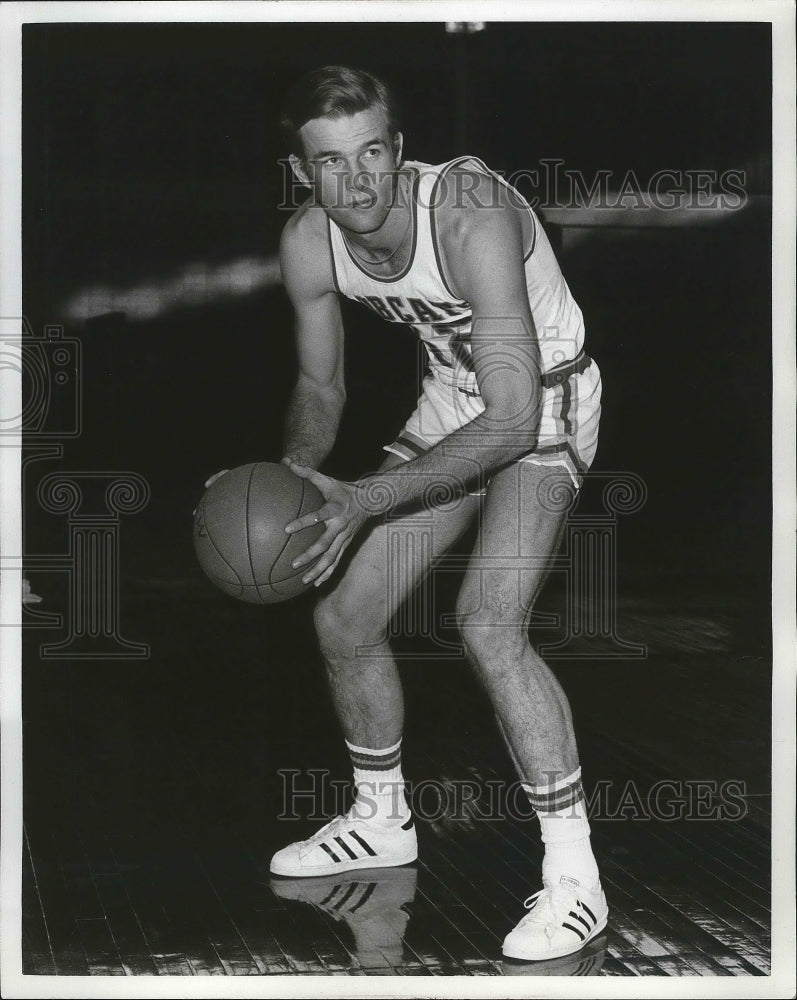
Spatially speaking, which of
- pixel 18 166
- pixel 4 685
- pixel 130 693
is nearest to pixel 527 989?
pixel 4 685

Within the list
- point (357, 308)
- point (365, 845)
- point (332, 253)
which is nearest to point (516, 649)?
point (365, 845)

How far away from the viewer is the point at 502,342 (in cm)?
286

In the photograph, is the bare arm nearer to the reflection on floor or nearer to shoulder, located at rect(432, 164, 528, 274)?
shoulder, located at rect(432, 164, 528, 274)

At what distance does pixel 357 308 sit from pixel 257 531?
679cm

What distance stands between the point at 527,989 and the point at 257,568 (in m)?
1.14

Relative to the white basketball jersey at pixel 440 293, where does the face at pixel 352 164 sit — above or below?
above

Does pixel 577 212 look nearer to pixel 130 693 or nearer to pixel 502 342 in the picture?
pixel 130 693

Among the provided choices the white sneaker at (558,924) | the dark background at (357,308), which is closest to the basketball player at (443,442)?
the white sneaker at (558,924)

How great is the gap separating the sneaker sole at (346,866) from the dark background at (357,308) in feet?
9.61

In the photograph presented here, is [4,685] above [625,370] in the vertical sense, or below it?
below

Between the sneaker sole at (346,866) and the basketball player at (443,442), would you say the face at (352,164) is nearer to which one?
the basketball player at (443,442)

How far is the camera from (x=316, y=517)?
8.95 feet

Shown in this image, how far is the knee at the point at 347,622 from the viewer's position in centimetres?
332

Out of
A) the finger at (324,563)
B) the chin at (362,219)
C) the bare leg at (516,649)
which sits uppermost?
the chin at (362,219)
